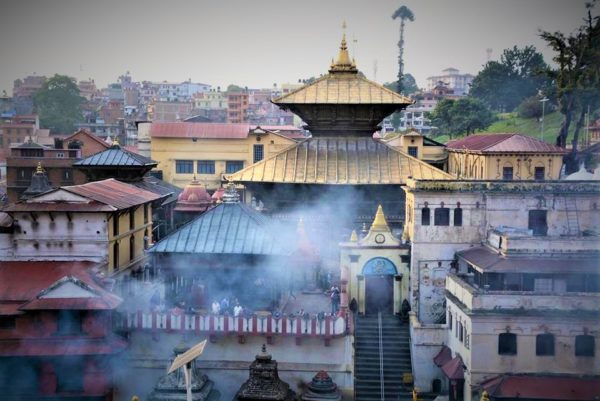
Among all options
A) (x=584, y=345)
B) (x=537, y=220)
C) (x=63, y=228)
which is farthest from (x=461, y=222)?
(x=63, y=228)

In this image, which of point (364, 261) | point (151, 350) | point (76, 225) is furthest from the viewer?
point (364, 261)

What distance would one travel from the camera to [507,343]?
23.6 metres

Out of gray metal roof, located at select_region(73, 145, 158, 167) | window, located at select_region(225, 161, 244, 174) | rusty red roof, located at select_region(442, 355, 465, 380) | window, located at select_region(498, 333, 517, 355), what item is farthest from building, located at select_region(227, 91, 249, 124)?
window, located at select_region(498, 333, 517, 355)

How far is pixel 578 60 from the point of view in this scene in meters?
42.4

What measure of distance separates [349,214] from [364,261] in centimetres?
283

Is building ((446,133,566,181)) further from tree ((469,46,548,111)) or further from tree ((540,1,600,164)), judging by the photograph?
tree ((469,46,548,111))

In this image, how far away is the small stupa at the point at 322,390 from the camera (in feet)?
73.3

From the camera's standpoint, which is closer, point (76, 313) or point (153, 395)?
point (153, 395)

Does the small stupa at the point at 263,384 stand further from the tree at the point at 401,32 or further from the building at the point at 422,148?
the tree at the point at 401,32

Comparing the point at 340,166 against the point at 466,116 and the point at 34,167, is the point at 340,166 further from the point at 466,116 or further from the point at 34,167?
the point at 466,116

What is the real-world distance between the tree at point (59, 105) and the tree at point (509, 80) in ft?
144

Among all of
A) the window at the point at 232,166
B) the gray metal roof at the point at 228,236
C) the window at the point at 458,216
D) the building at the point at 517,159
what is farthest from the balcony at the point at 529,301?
the window at the point at 232,166

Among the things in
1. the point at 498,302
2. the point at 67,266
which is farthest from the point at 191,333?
the point at 498,302

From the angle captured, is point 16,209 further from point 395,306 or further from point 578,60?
point 578,60
